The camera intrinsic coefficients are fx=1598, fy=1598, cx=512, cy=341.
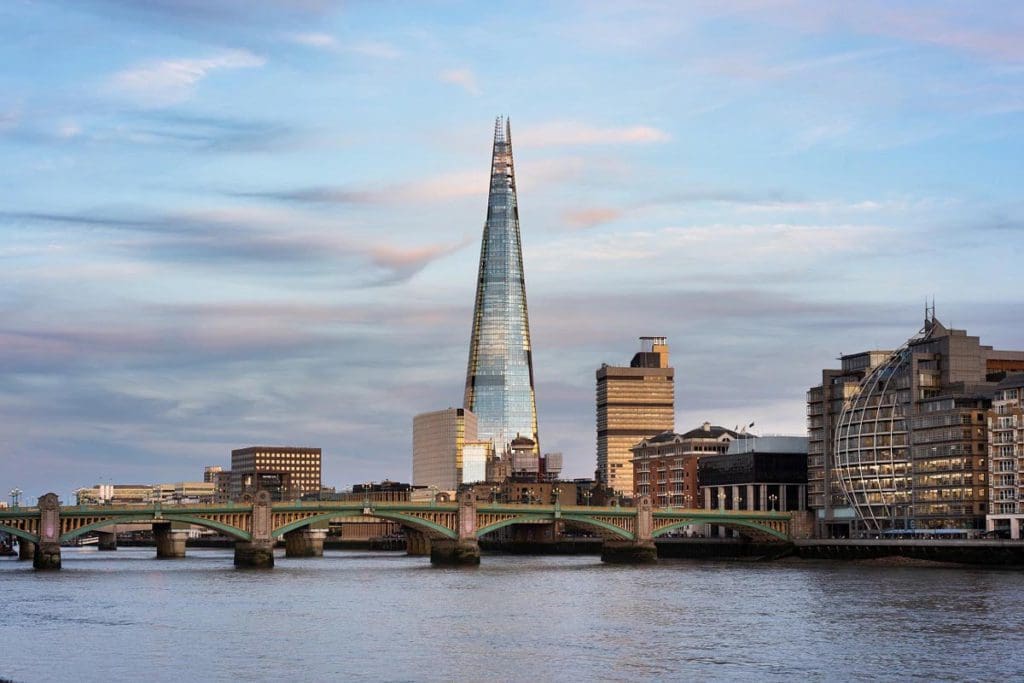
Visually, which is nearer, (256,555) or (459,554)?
(256,555)

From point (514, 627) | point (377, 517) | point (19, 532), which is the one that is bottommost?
point (514, 627)

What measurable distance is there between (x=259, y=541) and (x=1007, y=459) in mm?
90896

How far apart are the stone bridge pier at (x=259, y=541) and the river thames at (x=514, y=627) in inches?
709

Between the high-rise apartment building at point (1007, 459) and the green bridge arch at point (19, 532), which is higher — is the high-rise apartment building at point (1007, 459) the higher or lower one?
the higher one

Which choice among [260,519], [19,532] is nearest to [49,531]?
[19,532]

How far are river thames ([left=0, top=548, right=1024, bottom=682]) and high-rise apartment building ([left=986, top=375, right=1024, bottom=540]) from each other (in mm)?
37533

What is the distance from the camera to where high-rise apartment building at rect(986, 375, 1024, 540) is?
636 ft

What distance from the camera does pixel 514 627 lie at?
101000 mm

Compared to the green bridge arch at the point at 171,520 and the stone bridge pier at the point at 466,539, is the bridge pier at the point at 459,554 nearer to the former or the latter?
the stone bridge pier at the point at 466,539

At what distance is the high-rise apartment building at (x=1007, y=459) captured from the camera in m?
194

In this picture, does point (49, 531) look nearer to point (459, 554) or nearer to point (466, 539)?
point (459, 554)

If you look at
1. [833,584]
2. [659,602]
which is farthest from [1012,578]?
[659,602]

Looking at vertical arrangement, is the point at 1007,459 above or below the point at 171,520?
above

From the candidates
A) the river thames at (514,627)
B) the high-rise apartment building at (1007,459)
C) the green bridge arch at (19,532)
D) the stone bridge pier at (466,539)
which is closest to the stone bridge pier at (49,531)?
the green bridge arch at (19,532)
